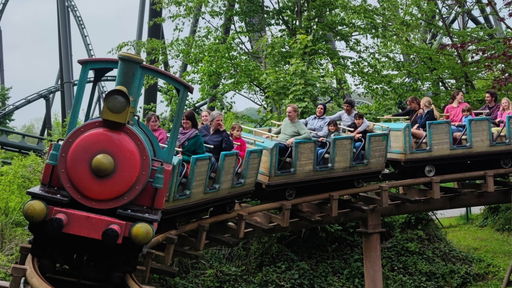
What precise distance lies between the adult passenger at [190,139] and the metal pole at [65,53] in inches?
494

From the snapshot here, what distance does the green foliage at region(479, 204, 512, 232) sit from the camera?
53.8 feet

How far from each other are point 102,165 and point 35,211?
0.61m

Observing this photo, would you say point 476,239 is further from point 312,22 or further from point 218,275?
point 218,275

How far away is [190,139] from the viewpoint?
24.7ft

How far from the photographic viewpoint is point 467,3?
15031 mm

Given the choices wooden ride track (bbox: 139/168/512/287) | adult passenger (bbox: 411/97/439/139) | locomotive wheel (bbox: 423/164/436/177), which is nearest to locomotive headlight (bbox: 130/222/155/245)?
wooden ride track (bbox: 139/168/512/287)

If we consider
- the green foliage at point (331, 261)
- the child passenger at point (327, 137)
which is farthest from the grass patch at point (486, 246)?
the child passenger at point (327, 137)

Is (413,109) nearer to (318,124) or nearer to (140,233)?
(318,124)

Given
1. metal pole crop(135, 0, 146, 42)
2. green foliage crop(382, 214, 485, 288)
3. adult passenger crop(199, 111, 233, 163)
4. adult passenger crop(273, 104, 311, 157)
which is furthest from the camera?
metal pole crop(135, 0, 146, 42)

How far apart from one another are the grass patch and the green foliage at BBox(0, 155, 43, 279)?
8150 mm

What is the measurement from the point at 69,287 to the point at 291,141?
4.11m

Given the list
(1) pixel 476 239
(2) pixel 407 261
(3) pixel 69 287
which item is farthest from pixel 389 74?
(3) pixel 69 287

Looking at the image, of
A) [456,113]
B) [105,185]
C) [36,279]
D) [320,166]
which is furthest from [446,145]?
[36,279]

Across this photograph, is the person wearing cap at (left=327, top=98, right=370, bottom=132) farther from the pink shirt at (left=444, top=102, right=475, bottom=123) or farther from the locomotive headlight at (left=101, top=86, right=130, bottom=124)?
the locomotive headlight at (left=101, top=86, right=130, bottom=124)
